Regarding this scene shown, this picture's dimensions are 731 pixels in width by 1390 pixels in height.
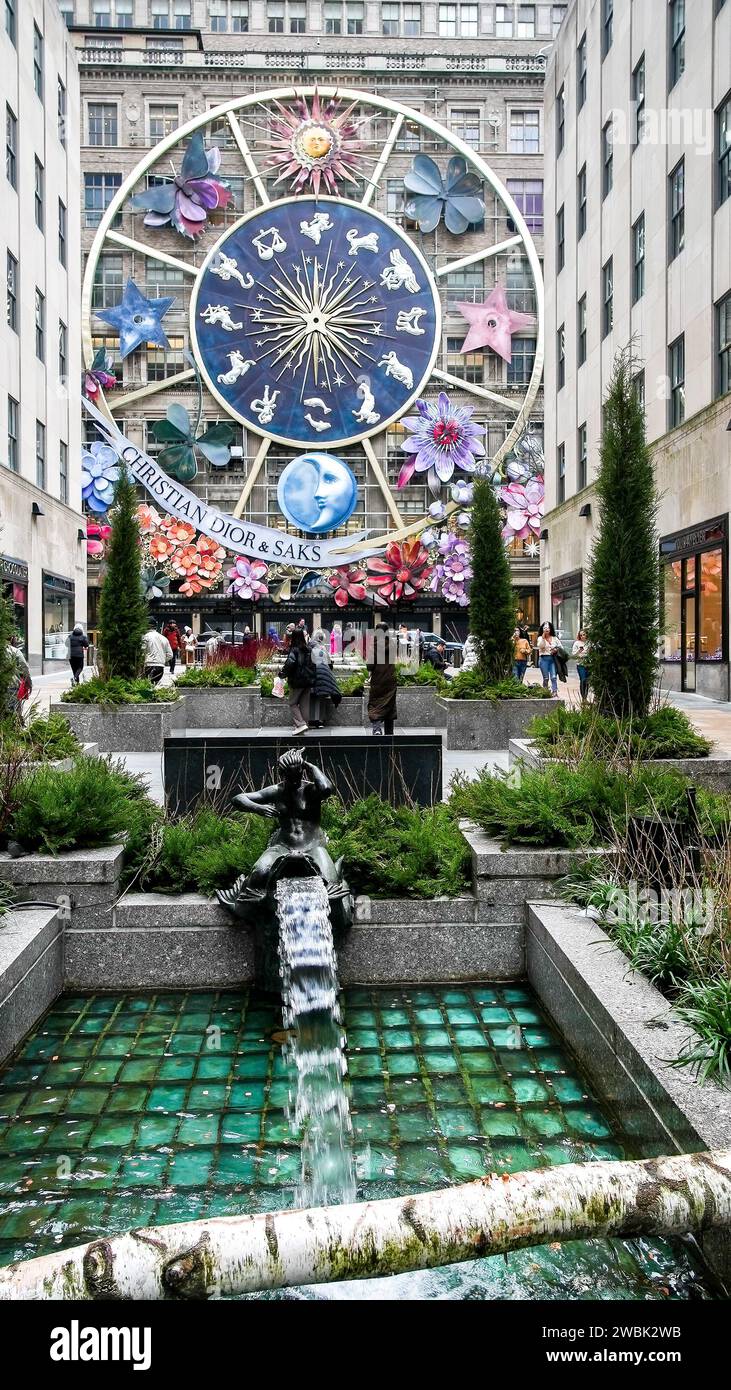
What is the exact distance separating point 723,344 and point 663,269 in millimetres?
5169

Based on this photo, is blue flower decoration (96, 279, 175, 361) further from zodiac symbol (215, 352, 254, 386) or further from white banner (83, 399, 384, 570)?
zodiac symbol (215, 352, 254, 386)

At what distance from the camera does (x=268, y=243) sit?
57.8 m

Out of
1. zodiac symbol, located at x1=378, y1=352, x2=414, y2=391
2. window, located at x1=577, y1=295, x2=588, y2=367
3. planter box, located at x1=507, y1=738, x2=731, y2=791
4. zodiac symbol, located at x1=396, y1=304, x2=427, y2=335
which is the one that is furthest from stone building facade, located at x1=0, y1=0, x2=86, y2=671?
planter box, located at x1=507, y1=738, x2=731, y2=791

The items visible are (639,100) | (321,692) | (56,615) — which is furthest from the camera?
(56,615)

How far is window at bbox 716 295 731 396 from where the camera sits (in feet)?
78.5

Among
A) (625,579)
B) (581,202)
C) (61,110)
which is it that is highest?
(61,110)

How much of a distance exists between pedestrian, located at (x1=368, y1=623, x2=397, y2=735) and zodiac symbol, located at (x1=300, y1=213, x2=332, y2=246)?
46.4 metres

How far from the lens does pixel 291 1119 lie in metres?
5.50

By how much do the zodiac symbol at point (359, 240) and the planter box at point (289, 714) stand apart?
4446 cm

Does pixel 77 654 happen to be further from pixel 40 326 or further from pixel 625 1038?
pixel 625 1038

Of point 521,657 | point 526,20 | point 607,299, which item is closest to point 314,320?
point 607,299
